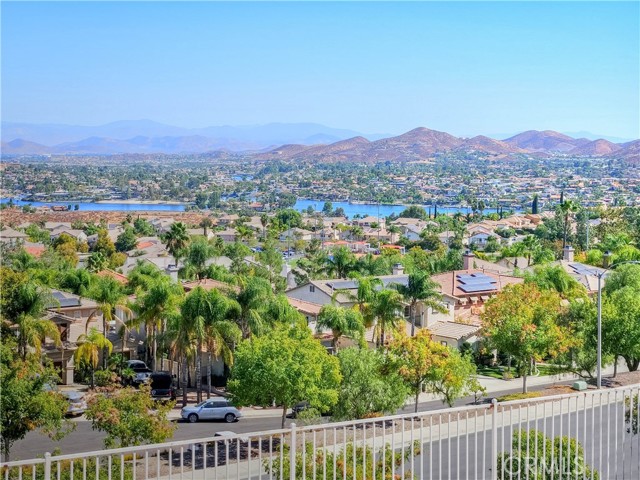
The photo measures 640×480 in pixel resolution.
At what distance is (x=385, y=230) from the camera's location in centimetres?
12862

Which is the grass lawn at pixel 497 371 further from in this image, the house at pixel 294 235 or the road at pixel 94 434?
the house at pixel 294 235

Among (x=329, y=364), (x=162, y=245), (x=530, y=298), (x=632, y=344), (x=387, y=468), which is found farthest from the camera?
(x=162, y=245)

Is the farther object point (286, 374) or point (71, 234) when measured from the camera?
point (71, 234)

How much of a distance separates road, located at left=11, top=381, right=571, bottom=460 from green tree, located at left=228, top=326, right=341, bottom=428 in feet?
8.07

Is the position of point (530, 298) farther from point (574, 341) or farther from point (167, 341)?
point (167, 341)

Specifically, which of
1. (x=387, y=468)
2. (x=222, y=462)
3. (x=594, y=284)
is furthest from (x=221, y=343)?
(x=594, y=284)

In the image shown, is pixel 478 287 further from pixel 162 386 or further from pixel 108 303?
pixel 108 303

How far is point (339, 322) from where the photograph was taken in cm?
3459

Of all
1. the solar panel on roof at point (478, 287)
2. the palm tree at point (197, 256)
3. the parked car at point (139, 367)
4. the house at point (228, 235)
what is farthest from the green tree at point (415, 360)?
the house at point (228, 235)

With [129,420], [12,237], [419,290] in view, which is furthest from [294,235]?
[129,420]

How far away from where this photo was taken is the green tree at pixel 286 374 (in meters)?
23.0

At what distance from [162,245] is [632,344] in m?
62.8

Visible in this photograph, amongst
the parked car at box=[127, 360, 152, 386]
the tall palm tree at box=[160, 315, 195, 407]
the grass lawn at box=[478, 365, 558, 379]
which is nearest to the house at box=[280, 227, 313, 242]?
the grass lawn at box=[478, 365, 558, 379]

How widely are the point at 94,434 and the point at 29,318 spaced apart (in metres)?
6.34
